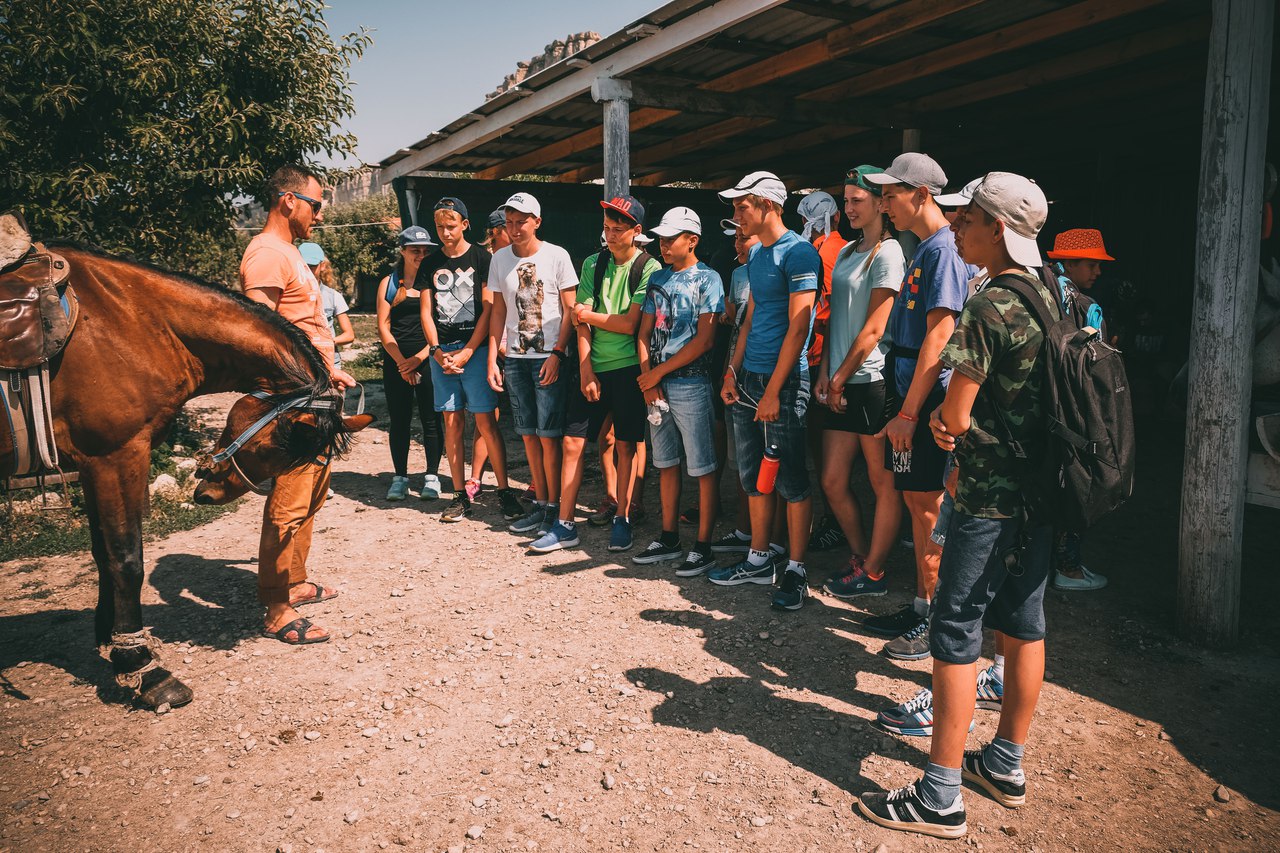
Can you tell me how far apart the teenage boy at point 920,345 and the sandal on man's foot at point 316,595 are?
9.97ft

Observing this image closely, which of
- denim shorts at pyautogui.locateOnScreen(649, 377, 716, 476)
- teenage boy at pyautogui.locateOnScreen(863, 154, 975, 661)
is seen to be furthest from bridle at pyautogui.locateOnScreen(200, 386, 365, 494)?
teenage boy at pyautogui.locateOnScreen(863, 154, 975, 661)

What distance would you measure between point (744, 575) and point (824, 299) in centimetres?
164

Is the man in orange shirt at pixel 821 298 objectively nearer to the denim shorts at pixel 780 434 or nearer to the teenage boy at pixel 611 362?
the denim shorts at pixel 780 434

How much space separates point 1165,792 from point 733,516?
330 centimetres

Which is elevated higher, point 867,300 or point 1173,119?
point 1173,119

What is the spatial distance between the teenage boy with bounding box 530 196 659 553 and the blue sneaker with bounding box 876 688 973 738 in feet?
7.42

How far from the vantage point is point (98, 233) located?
7312 mm

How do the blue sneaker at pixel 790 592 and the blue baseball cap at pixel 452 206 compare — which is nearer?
the blue sneaker at pixel 790 592

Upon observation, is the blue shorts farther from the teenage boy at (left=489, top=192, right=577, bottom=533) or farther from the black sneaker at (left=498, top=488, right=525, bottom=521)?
the black sneaker at (left=498, top=488, right=525, bottom=521)

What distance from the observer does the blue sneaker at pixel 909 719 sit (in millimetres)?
3057

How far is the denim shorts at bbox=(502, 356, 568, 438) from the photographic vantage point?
209 inches

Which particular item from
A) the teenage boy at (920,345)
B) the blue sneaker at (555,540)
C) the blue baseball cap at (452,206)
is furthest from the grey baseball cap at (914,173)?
the blue baseball cap at (452,206)

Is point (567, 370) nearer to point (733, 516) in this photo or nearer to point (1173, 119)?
point (733, 516)

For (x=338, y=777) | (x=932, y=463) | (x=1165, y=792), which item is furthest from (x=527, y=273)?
(x=1165, y=792)
